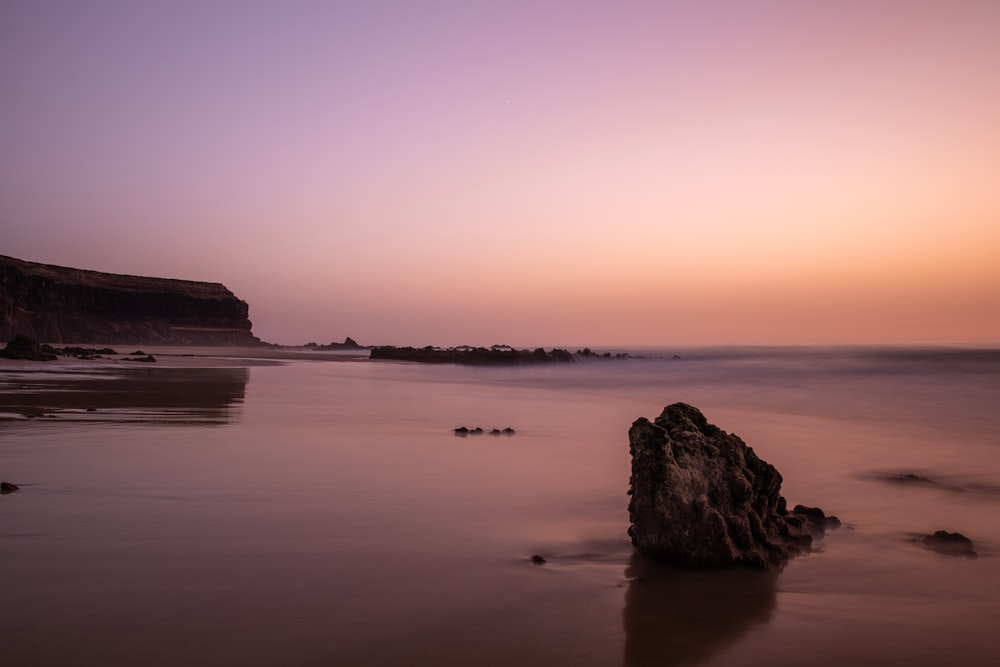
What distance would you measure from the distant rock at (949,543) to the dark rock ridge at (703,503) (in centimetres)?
75

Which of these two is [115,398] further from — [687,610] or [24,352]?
[24,352]

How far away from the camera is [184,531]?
474cm

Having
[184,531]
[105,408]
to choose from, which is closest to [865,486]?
[184,531]

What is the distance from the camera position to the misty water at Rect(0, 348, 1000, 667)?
310 cm

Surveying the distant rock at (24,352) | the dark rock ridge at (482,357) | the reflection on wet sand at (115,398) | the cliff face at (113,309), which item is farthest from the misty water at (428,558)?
the cliff face at (113,309)

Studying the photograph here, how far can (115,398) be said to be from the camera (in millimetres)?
13594

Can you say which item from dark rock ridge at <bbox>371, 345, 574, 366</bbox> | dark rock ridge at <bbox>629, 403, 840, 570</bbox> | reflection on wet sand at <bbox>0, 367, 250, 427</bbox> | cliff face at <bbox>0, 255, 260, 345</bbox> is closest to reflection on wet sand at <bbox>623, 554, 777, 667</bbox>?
dark rock ridge at <bbox>629, 403, 840, 570</bbox>

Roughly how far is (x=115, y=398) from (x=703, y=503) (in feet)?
42.4

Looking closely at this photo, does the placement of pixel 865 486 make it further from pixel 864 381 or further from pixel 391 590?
pixel 864 381

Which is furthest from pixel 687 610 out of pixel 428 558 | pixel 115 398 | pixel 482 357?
pixel 482 357

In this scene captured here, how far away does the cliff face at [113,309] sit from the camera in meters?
58.0

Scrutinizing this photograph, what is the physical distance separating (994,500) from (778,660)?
513cm

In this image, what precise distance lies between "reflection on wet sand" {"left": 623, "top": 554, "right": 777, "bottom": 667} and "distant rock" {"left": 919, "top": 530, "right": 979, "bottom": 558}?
159cm

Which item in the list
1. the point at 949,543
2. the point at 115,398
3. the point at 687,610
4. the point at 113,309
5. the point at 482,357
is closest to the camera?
the point at 687,610
